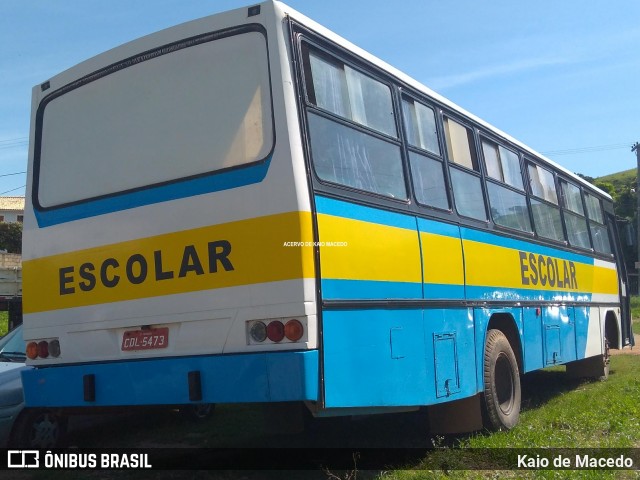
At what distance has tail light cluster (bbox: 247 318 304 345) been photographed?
14.8 feet

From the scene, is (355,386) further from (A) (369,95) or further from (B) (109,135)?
(B) (109,135)

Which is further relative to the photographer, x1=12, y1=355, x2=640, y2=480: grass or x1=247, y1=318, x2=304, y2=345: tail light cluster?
x1=12, y1=355, x2=640, y2=480: grass

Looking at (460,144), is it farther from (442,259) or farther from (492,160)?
(442,259)

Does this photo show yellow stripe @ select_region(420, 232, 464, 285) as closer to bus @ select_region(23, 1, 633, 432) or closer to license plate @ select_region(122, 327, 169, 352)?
bus @ select_region(23, 1, 633, 432)

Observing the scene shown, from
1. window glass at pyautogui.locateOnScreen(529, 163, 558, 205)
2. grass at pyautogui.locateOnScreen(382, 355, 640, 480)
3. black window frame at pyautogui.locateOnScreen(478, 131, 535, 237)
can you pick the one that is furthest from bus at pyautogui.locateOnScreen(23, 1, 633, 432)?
window glass at pyautogui.locateOnScreen(529, 163, 558, 205)

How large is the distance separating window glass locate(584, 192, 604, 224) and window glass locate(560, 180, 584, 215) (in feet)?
1.51

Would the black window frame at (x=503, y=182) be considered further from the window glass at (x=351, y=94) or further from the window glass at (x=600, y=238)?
the window glass at (x=600, y=238)

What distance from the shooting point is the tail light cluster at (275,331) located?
450 cm

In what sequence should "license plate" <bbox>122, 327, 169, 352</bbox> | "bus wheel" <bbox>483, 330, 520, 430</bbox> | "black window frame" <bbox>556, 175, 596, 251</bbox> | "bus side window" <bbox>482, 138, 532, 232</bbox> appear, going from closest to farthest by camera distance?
"license plate" <bbox>122, 327, 169, 352</bbox> → "bus wheel" <bbox>483, 330, 520, 430</bbox> → "bus side window" <bbox>482, 138, 532, 232</bbox> → "black window frame" <bbox>556, 175, 596, 251</bbox>

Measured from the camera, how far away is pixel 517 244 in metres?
8.36

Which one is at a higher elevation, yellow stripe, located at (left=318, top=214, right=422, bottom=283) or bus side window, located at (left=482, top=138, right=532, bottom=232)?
bus side window, located at (left=482, top=138, right=532, bottom=232)

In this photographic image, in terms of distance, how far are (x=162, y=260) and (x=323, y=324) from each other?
1.32 m

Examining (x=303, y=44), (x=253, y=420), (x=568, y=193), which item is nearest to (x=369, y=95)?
(x=303, y=44)

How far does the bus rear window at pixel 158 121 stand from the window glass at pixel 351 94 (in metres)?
0.44
